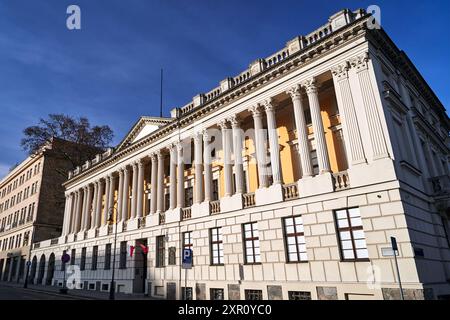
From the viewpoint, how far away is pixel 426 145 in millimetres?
20984

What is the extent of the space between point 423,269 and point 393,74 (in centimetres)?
1208

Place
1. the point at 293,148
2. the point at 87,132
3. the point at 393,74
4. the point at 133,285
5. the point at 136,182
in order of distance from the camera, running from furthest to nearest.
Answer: the point at 87,132 → the point at 136,182 → the point at 133,285 → the point at 293,148 → the point at 393,74

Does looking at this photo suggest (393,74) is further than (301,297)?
Yes

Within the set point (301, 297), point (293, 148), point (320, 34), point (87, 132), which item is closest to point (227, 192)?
point (293, 148)

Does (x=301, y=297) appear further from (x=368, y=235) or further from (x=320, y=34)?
(x=320, y=34)

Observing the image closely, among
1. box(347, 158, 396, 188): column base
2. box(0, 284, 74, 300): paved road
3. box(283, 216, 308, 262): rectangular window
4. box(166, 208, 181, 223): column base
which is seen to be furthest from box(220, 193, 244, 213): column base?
box(0, 284, 74, 300): paved road

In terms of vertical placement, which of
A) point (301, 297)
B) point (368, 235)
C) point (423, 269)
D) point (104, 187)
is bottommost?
point (301, 297)

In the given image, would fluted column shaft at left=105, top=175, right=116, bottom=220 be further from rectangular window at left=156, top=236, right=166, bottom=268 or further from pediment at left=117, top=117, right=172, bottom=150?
rectangular window at left=156, top=236, right=166, bottom=268

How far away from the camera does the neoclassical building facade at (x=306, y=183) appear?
562 inches

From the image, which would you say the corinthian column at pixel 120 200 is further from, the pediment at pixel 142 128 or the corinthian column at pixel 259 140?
the corinthian column at pixel 259 140

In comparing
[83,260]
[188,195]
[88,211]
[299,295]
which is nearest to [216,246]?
[299,295]

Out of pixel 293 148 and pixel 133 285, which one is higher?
pixel 293 148

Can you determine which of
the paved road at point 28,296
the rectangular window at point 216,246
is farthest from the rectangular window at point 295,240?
the paved road at point 28,296

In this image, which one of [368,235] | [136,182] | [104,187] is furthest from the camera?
[104,187]
